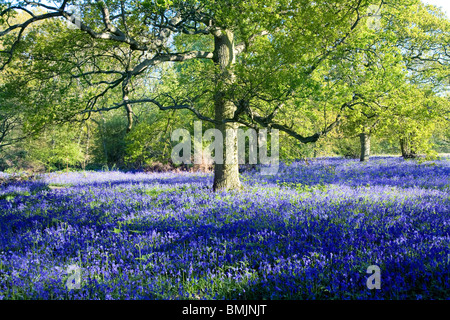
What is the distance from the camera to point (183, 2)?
7.24 metres

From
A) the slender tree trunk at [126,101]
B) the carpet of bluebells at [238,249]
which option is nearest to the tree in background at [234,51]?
the slender tree trunk at [126,101]

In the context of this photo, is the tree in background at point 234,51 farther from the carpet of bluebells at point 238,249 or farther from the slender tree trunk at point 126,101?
the carpet of bluebells at point 238,249

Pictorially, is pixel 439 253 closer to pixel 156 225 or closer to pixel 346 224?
pixel 346 224

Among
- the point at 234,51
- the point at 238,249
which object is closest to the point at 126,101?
the point at 234,51

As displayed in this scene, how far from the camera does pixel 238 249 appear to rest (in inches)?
150

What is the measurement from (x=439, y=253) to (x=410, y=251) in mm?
257

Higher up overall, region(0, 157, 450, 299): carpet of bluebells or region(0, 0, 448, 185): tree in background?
region(0, 0, 448, 185): tree in background

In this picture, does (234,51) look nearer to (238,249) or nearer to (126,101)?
(126,101)

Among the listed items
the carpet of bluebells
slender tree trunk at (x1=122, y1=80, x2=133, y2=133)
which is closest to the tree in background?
slender tree trunk at (x1=122, y1=80, x2=133, y2=133)

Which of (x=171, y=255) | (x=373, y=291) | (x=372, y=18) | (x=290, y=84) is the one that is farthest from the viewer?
(x=372, y=18)

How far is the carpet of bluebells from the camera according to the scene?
2834 millimetres

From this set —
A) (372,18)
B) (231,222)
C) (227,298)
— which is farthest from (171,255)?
(372,18)

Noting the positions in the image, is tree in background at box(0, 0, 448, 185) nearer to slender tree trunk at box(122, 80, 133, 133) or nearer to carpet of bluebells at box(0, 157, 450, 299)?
slender tree trunk at box(122, 80, 133, 133)

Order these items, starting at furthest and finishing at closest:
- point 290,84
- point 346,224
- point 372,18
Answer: point 372,18, point 290,84, point 346,224
